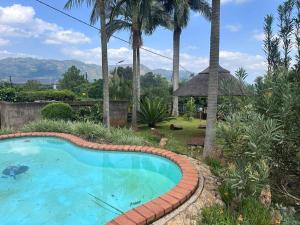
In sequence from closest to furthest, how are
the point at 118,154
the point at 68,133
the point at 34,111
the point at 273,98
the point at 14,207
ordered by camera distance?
1. the point at 273,98
2. the point at 14,207
3. the point at 118,154
4. the point at 68,133
5. the point at 34,111

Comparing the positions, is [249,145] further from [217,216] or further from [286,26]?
[286,26]

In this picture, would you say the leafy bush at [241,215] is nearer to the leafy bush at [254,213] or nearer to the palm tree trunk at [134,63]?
the leafy bush at [254,213]

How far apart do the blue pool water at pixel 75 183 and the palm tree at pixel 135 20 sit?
22.7 feet

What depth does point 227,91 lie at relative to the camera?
4.20 metres

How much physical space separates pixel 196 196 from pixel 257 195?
883 millimetres

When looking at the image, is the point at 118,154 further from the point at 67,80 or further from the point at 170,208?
the point at 67,80

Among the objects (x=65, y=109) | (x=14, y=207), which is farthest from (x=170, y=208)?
(x=65, y=109)

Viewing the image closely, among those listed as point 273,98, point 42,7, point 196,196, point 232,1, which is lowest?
point 196,196

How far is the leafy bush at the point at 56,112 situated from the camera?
40.7 ft

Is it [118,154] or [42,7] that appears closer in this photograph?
[118,154]

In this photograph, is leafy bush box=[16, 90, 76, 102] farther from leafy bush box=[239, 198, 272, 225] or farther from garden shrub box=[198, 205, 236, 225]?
leafy bush box=[239, 198, 272, 225]

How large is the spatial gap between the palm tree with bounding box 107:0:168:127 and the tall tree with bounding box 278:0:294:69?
27.3ft

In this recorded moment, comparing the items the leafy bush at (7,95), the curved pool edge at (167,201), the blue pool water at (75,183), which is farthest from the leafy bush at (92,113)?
the curved pool edge at (167,201)

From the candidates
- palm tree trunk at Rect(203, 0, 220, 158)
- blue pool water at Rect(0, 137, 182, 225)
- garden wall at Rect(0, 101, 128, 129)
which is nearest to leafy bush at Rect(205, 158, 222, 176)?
blue pool water at Rect(0, 137, 182, 225)
